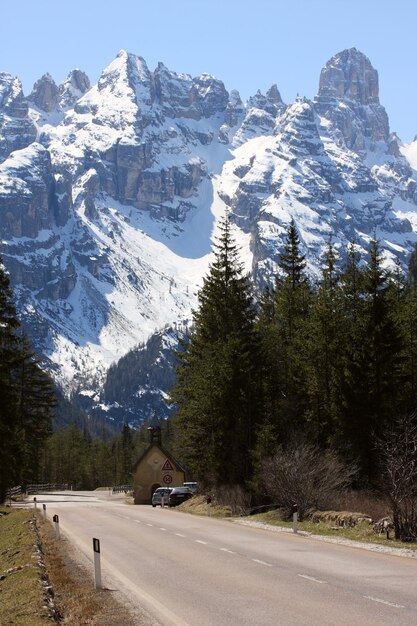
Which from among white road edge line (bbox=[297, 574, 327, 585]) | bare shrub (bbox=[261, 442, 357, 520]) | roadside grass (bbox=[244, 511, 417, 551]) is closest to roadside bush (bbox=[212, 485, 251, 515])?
bare shrub (bbox=[261, 442, 357, 520])

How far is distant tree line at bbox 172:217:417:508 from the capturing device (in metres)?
40.4

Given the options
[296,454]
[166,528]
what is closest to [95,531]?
[166,528]

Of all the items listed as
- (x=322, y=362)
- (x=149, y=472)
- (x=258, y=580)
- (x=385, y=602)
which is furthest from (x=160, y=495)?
(x=385, y=602)

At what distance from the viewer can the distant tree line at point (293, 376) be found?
132ft

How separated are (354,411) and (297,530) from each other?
47.7 feet

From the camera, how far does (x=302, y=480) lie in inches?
1222

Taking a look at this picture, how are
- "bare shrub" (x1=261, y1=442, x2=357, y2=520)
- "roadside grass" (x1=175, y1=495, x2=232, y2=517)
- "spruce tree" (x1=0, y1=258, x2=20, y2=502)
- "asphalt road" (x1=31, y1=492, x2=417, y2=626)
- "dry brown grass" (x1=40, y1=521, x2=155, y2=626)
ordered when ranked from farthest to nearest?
"spruce tree" (x1=0, y1=258, x2=20, y2=502) < "roadside grass" (x1=175, y1=495, x2=232, y2=517) < "bare shrub" (x1=261, y1=442, x2=357, y2=520) < "dry brown grass" (x1=40, y1=521, x2=155, y2=626) < "asphalt road" (x1=31, y1=492, x2=417, y2=626)

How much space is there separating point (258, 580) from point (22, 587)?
159 inches

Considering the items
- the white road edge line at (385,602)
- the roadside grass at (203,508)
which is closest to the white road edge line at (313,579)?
the white road edge line at (385,602)

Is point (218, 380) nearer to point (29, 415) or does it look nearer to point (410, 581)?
point (29, 415)

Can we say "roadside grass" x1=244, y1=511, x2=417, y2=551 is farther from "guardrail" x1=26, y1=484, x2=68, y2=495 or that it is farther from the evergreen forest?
"guardrail" x1=26, y1=484, x2=68, y2=495

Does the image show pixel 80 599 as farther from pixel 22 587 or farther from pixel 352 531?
pixel 352 531

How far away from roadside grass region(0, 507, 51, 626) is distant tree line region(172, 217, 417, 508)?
1195 cm

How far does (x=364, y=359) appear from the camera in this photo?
135ft
